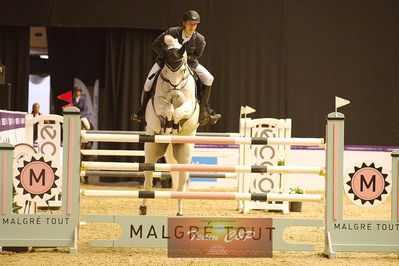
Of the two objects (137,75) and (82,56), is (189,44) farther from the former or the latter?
(82,56)

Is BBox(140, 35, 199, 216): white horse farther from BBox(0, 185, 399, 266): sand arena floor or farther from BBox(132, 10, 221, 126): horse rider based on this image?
BBox(0, 185, 399, 266): sand arena floor

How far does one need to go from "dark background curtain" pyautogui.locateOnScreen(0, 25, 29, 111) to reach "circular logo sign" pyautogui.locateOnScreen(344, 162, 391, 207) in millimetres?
7785

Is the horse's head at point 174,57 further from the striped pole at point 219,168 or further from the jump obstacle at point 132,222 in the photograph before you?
the jump obstacle at point 132,222

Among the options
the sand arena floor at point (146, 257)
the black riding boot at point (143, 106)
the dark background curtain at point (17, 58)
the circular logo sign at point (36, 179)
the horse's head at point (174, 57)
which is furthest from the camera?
the dark background curtain at point (17, 58)

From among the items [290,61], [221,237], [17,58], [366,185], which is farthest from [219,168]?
[17,58]

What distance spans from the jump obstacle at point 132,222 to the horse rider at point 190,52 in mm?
1338

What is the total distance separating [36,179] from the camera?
164 inches

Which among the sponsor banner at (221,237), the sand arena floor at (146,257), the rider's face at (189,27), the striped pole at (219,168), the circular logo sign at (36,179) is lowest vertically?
the sand arena floor at (146,257)

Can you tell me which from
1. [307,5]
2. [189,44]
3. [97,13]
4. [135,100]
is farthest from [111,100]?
[189,44]

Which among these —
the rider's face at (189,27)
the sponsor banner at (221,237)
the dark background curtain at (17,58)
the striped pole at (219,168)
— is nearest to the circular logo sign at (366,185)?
the striped pole at (219,168)

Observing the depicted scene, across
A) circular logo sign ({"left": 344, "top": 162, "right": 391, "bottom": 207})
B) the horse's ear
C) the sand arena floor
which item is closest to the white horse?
the horse's ear

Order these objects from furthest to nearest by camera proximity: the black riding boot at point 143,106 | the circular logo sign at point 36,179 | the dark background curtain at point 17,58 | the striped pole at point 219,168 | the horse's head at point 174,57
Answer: the dark background curtain at point 17,58
the black riding boot at point 143,106
the horse's head at point 174,57
the striped pole at point 219,168
the circular logo sign at point 36,179

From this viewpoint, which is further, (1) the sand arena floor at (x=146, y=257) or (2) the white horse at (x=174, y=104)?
(2) the white horse at (x=174, y=104)

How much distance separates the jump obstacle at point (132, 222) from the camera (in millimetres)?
4156
